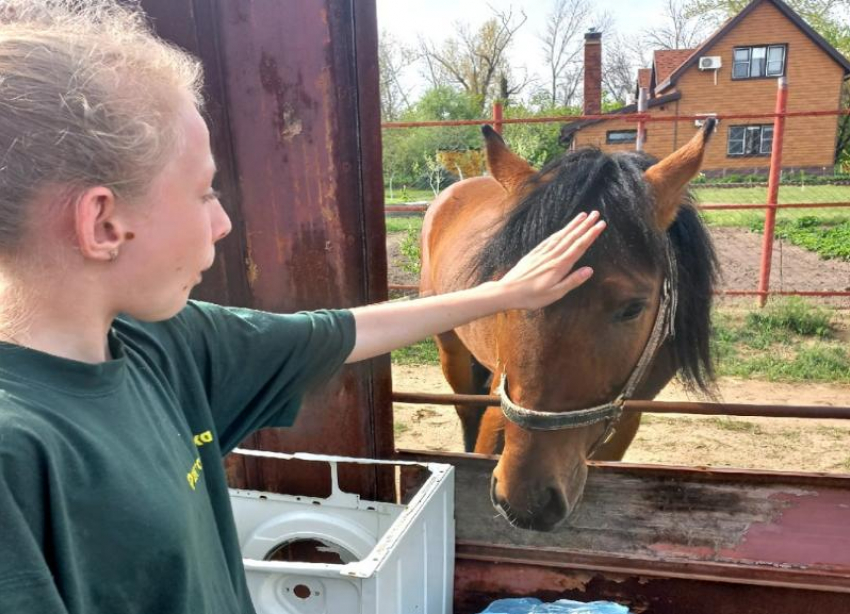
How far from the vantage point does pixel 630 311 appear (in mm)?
1615

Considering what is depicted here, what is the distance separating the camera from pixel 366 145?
171cm

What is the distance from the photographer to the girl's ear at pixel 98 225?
2.28 ft

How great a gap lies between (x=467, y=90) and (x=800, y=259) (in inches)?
155

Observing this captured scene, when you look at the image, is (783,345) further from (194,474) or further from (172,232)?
(172,232)

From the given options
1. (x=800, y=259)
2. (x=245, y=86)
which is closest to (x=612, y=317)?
(x=245, y=86)

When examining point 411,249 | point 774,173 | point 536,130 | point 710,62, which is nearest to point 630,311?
point 536,130

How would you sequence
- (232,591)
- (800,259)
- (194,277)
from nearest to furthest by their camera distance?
→ (194,277)
(232,591)
(800,259)

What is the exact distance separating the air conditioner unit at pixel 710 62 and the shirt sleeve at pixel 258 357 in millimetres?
3535

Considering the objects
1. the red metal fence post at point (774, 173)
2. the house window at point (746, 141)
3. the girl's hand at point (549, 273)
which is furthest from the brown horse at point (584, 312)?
the house window at point (746, 141)

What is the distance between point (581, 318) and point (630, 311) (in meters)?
0.15

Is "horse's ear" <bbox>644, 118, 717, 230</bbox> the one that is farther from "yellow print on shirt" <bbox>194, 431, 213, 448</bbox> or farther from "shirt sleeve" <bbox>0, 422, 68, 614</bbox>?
"shirt sleeve" <bbox>0, 422, 68, 614</bbox>

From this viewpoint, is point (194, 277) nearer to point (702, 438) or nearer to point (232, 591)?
point (232, 591)

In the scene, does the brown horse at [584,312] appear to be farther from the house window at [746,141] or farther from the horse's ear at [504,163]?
the house window at [746,141]

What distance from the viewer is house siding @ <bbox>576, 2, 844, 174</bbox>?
377 cm
